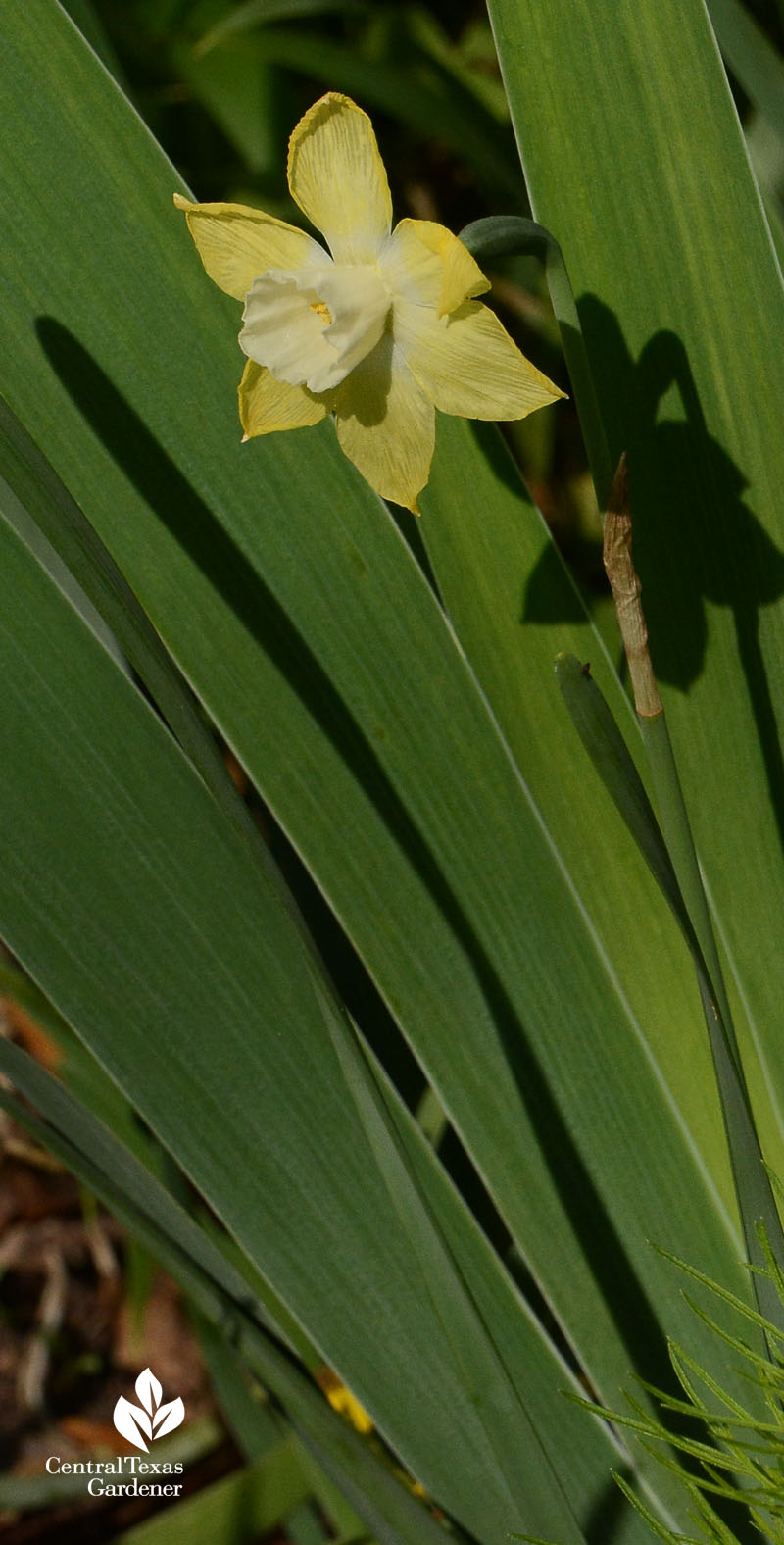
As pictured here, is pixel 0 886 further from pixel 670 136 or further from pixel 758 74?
pixel 758 74

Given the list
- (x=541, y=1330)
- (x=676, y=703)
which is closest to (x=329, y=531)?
(x=676, y=703)

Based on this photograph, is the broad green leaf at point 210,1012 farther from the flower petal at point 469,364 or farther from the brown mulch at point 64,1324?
the brown mulch at point 64,1324

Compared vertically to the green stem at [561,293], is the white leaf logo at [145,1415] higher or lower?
lower

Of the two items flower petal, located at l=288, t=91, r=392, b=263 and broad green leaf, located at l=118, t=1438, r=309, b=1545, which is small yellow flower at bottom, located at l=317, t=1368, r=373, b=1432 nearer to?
broad green leaf, located at l=118, t=1438, r=309, b=1545

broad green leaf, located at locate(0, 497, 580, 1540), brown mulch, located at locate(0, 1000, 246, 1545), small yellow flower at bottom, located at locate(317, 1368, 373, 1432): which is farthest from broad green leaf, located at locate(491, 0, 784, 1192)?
brown mulch, located at locate(0, 1000, 246, 1545)

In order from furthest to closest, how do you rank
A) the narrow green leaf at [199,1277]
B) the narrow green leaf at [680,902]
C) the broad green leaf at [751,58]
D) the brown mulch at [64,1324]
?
1. the brown mulch at [64,1324]
2. the broad green leaf at [751,58]
3. the narrow green leaf at [199,1277]
4. the narrow green leaf at [680,902]

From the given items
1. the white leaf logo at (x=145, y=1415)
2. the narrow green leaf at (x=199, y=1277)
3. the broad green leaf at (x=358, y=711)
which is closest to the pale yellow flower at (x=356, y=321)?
the broad green leaf at (x=358, y=711)
